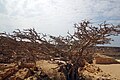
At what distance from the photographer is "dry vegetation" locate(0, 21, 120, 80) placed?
8156mm

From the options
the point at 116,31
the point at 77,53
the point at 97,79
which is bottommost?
Answer: the point at 97,79

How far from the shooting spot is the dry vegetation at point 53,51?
8156 millimetres

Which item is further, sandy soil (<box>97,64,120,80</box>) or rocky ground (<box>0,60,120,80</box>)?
sandy soil (<box>97,64,120,80</box>)

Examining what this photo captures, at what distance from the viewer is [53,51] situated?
867 cm

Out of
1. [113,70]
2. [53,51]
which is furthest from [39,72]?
[113,70]

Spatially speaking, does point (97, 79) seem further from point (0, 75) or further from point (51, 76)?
point (0, 75)

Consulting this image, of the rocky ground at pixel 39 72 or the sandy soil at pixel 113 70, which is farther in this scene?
the sandy soil at pixel 113 70

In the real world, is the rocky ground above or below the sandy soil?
above

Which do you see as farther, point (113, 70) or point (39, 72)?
point (113, 70)

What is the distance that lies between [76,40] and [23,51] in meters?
1.85

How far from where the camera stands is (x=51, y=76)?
811 cm

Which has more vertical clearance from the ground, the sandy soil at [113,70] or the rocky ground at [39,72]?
the rocky ground at [39,72]

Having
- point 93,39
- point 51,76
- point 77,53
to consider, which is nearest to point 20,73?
point 51,76

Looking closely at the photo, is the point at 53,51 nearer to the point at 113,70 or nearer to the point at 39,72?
the point at 39,72
